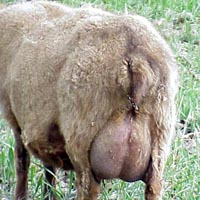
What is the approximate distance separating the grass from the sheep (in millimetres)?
778

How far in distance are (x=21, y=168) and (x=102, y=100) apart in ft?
3.87

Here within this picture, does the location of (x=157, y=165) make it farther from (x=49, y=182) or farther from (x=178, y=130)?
(x=178, y=130)

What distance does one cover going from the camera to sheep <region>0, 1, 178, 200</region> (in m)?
3.70

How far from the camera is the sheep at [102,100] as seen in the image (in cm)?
370

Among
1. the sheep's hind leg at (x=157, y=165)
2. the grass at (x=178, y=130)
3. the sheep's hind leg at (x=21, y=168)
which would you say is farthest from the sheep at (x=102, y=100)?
the grass at (x=178, y=130)

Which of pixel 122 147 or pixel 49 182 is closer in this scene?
pixel 122 147

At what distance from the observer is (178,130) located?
5637 mm

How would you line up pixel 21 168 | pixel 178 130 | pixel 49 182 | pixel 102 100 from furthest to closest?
pixel 178 130 < pixel 49 182 < pixel 21 168 < pixel 102 100

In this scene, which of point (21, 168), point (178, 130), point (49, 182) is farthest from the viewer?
point (178, 130)

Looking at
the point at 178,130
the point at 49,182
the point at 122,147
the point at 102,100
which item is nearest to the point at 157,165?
the point at 122,147

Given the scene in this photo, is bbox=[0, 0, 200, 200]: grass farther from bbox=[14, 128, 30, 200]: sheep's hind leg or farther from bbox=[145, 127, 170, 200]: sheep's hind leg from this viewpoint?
bbox=[145, 127, 170, 200]: sheep's hind leg

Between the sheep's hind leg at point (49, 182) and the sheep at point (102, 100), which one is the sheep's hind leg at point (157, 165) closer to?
the sheep at point (102, 100)

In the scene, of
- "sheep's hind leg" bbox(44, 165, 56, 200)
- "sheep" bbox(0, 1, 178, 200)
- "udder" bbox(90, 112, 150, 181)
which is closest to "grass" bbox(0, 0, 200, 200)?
"sheep's hind leg" bbox(44, 165, 56, 200)

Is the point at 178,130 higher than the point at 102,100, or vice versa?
the point at 102,100
